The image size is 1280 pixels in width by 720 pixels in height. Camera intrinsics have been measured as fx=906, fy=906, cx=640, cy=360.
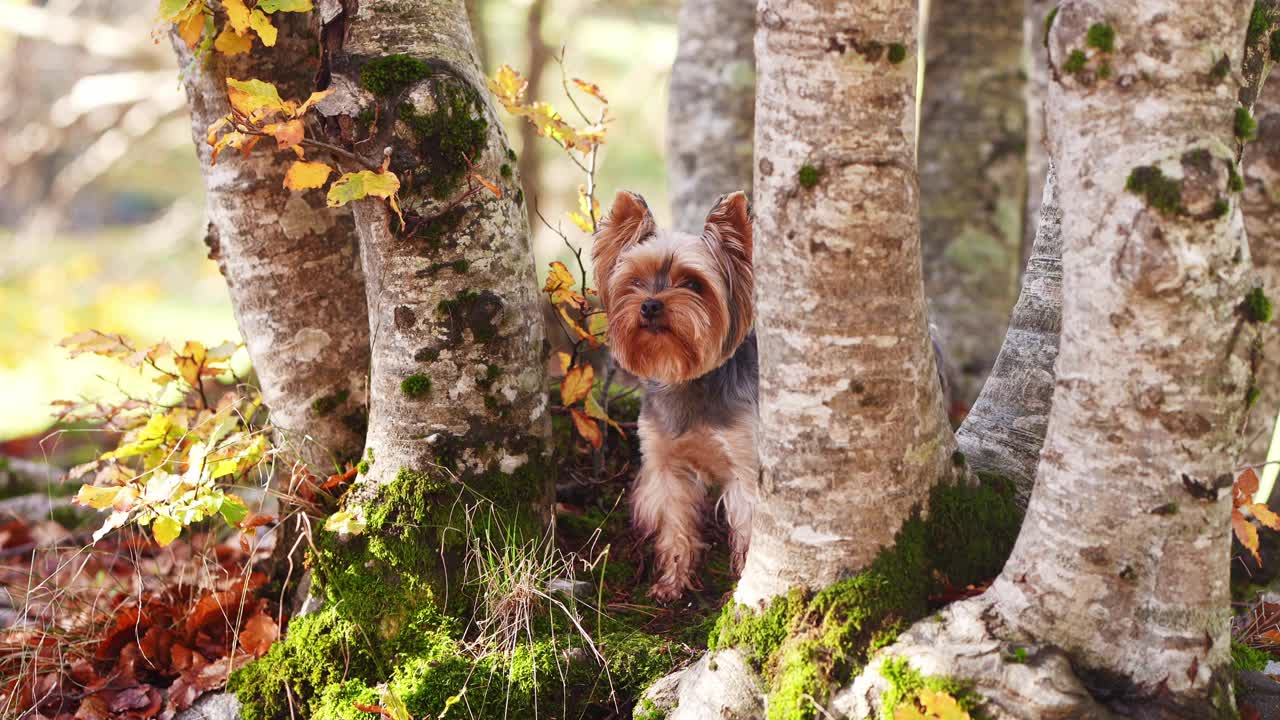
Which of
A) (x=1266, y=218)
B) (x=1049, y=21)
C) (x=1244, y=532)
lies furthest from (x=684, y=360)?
(x=1266, y=218)

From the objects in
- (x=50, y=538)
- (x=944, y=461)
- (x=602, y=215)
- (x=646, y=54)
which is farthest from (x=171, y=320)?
(x=944, y=461)

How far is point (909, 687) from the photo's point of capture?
8.79ft

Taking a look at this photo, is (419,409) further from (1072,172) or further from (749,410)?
(1072,172)

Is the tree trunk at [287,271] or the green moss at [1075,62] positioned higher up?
the green moss at [1075,62]

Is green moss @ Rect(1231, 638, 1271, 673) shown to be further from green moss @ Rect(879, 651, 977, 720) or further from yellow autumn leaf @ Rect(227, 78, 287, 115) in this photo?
yellow autumn leaf @ Rect(227, 78, 287, 115)

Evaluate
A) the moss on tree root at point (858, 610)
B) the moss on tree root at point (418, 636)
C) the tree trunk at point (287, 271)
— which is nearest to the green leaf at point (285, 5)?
the tree trunk at point (287, 271)

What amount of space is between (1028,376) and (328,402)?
2974 millimetres

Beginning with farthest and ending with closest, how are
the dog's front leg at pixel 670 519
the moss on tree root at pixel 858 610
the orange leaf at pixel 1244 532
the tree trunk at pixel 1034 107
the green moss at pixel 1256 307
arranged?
the tree trunk at pixel 1034 107 < the dog's front leg at pixel 670 519 < the orange leaf at pixel 1244 532 < the moss on tree root at pixel 858 610 < the green moss at pixel 1256 307

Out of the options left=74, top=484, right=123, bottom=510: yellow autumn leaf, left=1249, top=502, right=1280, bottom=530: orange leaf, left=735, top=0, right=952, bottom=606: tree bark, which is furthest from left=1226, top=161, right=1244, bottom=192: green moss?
left=74, top=484, right=123, bottom=510: yellow autumn leaf

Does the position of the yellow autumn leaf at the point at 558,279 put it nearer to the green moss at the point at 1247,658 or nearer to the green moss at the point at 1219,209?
the green moss at the point at 1219,209

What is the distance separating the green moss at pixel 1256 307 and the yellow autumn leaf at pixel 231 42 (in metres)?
3.56

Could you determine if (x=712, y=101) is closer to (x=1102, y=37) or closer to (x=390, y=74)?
(x=390, y=74)

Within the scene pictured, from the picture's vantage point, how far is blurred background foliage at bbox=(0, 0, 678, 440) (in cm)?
1084

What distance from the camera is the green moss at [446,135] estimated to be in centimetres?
337
